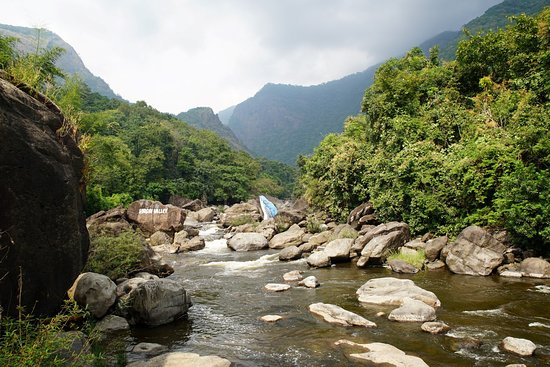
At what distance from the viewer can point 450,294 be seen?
12039 millimetres

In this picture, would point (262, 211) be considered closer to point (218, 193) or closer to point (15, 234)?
point (218, 193)

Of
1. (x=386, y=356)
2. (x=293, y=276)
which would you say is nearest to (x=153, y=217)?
(x=293, y=276)

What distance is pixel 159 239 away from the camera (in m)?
26.8

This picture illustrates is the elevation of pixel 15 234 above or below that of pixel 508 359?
above

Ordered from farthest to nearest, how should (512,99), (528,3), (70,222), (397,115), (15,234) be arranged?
(528,3), (397,115), (512,99), (70,222), (15,234)

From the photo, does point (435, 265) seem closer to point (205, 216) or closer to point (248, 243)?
point (248, 243)

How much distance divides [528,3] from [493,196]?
72.4 metres

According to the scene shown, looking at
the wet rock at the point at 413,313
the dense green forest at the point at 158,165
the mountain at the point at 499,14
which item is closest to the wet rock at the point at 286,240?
the wet rock at the point at 413,313

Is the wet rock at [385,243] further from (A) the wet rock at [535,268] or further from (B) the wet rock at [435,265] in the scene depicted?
(A) the wet rock at [535,268]

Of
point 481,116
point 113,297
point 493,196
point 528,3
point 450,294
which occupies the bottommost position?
point 450,294

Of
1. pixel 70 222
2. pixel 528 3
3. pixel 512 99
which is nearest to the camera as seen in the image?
pixel 70 222

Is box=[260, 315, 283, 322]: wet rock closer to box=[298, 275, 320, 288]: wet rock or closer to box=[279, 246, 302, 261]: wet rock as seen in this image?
box=[298, 275, 320, 288]: wet rock

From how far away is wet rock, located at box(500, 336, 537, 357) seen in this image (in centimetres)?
759

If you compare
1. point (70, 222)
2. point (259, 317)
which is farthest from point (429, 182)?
point (70, 222)
